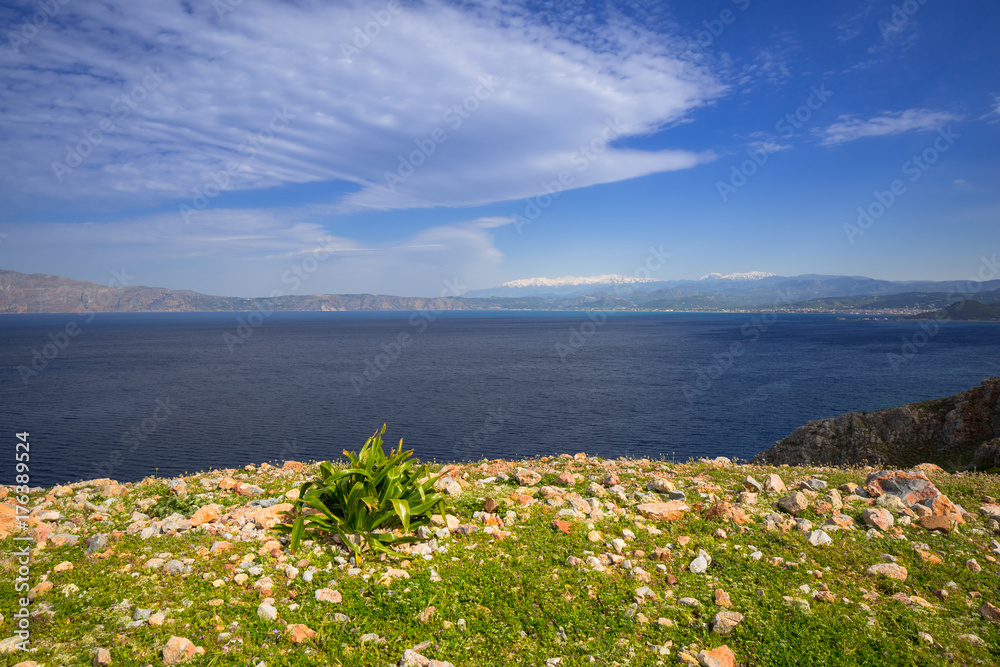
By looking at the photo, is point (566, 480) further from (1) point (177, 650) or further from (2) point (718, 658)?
(1) point (177, 650)

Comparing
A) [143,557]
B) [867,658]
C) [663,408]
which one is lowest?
[663,408]

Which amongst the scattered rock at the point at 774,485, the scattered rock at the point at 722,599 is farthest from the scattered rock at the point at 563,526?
the scattered rock at the point at 774,485

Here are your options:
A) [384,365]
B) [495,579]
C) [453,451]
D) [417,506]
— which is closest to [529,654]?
[495,579]

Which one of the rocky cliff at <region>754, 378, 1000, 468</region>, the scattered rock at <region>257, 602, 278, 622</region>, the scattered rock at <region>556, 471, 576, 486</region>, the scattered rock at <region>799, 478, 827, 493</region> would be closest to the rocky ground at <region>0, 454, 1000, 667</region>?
the scattered rock at <region>257, 602, 278, 622</region>

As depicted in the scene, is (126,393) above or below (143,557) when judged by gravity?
below

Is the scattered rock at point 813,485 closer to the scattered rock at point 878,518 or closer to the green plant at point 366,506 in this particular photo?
the scattered rock at point 878,518

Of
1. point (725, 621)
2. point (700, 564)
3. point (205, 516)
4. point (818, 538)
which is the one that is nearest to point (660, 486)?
point (818, 538)

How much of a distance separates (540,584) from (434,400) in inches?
2636

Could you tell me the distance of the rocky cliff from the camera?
30.0m

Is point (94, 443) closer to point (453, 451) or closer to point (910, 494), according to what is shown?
point (453, 451)

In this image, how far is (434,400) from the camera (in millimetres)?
73812

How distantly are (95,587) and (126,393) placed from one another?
A: 3570 inches

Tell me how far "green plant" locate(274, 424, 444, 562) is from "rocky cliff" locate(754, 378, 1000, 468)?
1290 inches

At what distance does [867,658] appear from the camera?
6.48m
